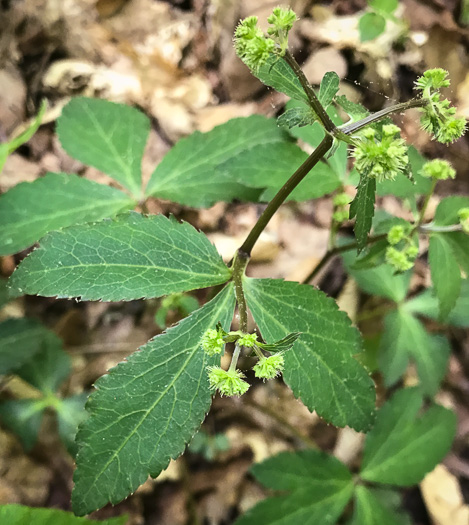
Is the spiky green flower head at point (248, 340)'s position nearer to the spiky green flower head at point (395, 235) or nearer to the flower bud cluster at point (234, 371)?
the flower bud cluster at point (234, 371)

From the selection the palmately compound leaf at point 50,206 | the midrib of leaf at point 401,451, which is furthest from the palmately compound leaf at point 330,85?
the midrib of leaf at point 401,451

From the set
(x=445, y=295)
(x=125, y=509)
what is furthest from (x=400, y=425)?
(x=125, y=509)

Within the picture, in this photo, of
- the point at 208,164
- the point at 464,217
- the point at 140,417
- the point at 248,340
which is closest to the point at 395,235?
the point at 464,217

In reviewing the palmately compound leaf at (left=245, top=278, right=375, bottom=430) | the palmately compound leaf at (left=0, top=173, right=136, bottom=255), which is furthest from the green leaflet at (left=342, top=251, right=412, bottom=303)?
the palmately compound leaf at (left=0, top=173, right=136, bottom=255)

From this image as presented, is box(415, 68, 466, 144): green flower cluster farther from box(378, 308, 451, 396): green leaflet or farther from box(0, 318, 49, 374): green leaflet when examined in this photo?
box(0, 318, 49, 374): green leaflet

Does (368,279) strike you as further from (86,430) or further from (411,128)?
(86,430)
